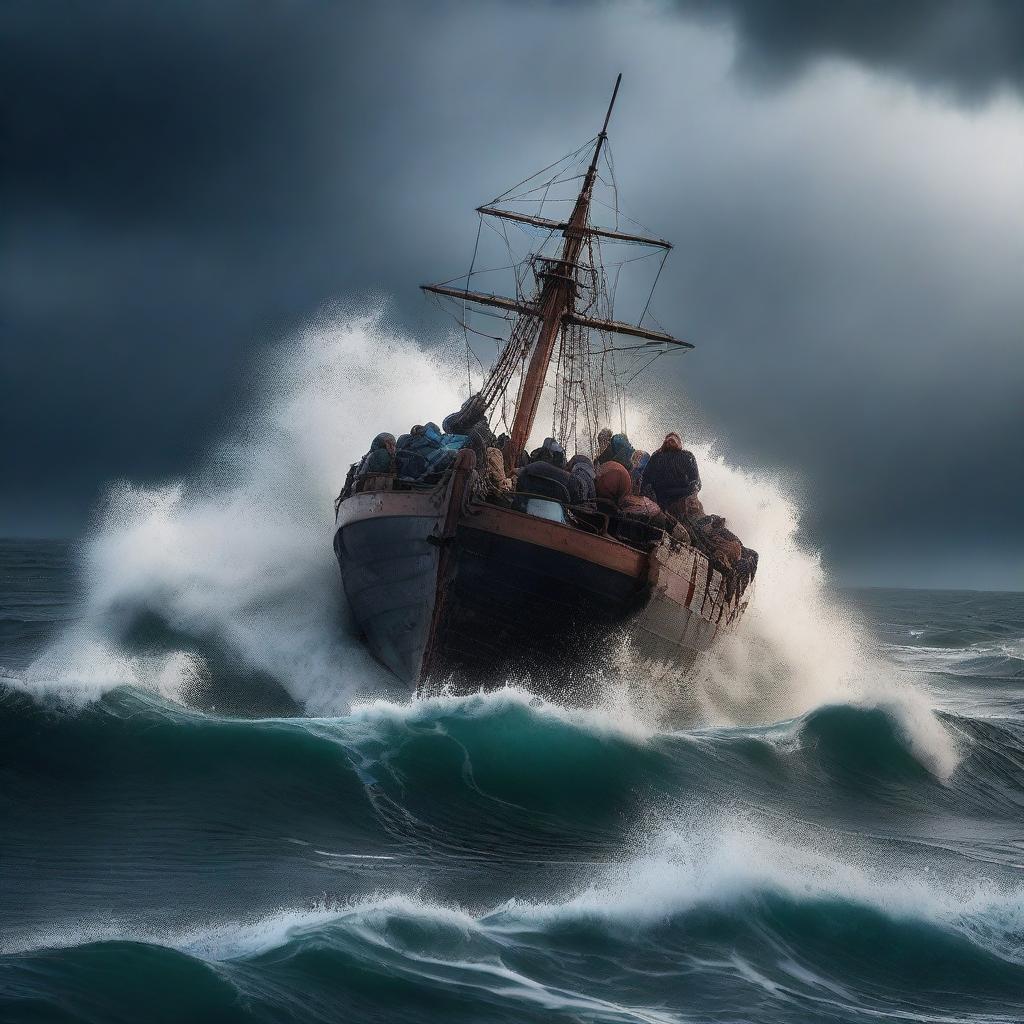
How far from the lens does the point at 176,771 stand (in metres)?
12.6

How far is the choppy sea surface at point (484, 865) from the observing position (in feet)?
25.0

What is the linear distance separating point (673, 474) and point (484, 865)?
36.3 ft

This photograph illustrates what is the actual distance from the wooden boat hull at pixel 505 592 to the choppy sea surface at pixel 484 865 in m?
0.67

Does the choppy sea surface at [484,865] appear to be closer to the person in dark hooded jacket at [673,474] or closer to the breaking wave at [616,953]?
the breaking wave at [616,953]

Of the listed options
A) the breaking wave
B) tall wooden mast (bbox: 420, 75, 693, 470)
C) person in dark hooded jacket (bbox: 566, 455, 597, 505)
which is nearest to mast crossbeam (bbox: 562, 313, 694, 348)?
tall wooden mast (bbox: 420, 75, 693, 470)

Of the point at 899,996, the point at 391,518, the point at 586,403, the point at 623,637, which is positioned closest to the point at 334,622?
the point at 391,518

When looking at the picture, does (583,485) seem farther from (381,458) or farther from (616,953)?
(616,953)

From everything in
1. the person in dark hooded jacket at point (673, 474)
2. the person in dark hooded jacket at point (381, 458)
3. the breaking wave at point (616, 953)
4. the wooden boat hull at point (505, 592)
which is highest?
the person in dark hooded jacket at point (673, 474)

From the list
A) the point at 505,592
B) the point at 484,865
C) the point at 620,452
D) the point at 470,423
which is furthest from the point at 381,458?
the point at 484,865

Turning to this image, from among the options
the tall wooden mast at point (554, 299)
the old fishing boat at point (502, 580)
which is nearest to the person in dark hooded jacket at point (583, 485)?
the old fishing boat at point (502, 580)

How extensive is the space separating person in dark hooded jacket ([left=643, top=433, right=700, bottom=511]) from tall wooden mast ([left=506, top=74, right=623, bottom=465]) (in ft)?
19.0

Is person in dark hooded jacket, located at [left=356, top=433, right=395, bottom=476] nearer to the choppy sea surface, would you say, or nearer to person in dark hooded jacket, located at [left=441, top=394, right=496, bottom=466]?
person in dark hooded jacket, located at [left=441, top=394, right=496, bottom=466]

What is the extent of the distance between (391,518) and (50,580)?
4391cm

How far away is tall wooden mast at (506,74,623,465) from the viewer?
26.2m
